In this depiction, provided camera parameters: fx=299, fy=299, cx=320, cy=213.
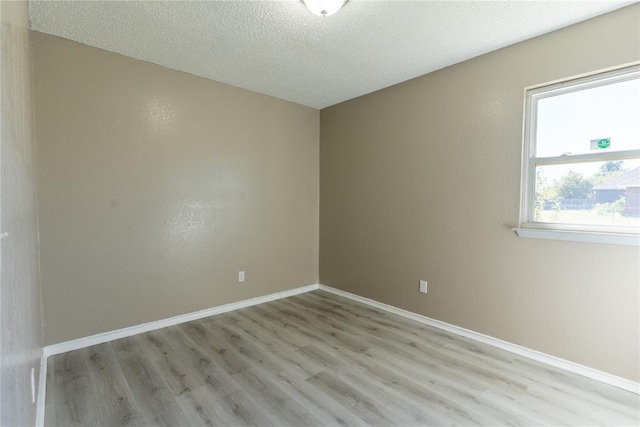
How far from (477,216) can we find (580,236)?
2.42 ft

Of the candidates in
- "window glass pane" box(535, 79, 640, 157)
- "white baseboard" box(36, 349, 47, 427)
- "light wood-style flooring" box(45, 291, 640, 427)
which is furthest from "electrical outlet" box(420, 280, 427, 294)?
"white baseboard" box(36, 349, 47, 427)

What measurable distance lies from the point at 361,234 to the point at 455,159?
1441 millimetres

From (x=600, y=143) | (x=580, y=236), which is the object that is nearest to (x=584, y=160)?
(x=600, y=143)

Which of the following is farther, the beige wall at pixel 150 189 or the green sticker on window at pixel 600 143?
the beige wall at pixel 150 189

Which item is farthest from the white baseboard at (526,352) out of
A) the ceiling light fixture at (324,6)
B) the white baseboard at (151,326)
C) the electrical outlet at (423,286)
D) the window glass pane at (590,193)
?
the ceiling light fixture at (324,6)

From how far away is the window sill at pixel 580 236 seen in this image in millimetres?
1982

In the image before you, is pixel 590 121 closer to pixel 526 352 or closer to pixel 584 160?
pixel 584 160

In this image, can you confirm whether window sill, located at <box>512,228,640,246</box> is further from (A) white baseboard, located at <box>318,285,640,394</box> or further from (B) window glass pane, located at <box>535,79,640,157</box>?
(A) white baseboard, located at <box>318,285,640,394</box>

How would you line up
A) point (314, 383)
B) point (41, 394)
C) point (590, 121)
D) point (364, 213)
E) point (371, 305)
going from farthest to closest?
point (364, 213)
point (371, 305)
point (590, 121)
point (314, 383)
point (41, 394)

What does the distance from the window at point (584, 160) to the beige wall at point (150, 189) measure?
8.76ft

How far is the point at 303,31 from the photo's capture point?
2330 mm

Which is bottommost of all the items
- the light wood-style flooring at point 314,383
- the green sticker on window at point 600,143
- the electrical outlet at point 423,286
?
the light wood-style flooring at point 314,383

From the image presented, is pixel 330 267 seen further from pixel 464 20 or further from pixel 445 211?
pixel 464 20

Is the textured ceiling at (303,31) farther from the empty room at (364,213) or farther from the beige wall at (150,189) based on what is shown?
the beige wall at (150,189)
